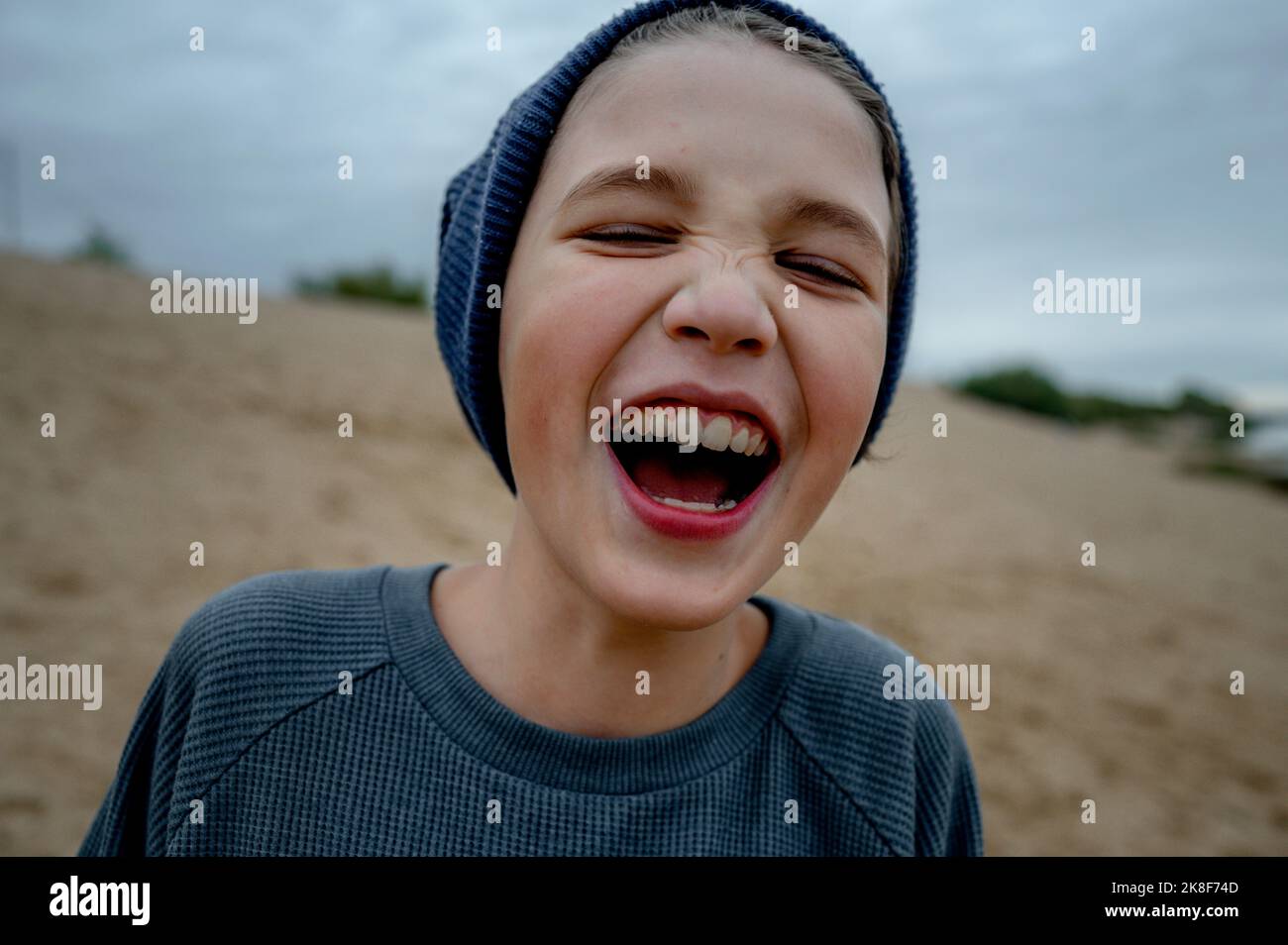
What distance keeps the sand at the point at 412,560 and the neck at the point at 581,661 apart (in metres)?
0.89

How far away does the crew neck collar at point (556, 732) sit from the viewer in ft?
4.77

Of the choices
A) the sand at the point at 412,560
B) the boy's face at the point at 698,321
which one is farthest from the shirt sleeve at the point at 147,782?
the sand at the point at 412,560

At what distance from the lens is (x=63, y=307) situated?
37.3ft

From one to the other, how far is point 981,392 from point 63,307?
39.2 meters

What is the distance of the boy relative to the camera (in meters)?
1.37

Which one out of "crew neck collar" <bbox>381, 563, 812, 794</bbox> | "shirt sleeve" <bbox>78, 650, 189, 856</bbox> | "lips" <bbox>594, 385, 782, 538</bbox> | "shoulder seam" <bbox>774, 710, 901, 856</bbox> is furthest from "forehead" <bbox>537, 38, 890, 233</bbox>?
"shirt sleeve" <bbox>78, 650, 189, 856</bbox>

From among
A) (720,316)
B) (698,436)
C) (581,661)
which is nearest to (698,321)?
(720,316)

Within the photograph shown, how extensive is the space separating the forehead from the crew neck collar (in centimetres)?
86

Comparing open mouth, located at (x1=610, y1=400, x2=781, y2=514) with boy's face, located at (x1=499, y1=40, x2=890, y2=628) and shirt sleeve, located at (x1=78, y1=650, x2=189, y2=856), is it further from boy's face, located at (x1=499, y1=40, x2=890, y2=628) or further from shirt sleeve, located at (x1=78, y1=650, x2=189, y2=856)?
shirt sleeve, located at (x1=78, y1=650, x2=189, y2=856)

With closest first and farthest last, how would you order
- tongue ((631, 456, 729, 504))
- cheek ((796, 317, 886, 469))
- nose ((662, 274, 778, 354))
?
nose ((662, 274, 778, 354)), cheek ((796, 317, 886, 469)), tongue ((631, 456, 729, 504))

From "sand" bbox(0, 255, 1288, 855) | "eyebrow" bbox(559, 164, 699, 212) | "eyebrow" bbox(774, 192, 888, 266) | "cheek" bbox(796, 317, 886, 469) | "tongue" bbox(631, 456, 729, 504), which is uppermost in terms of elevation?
"eyebrow" bbox(559, 164, 699, 212)
